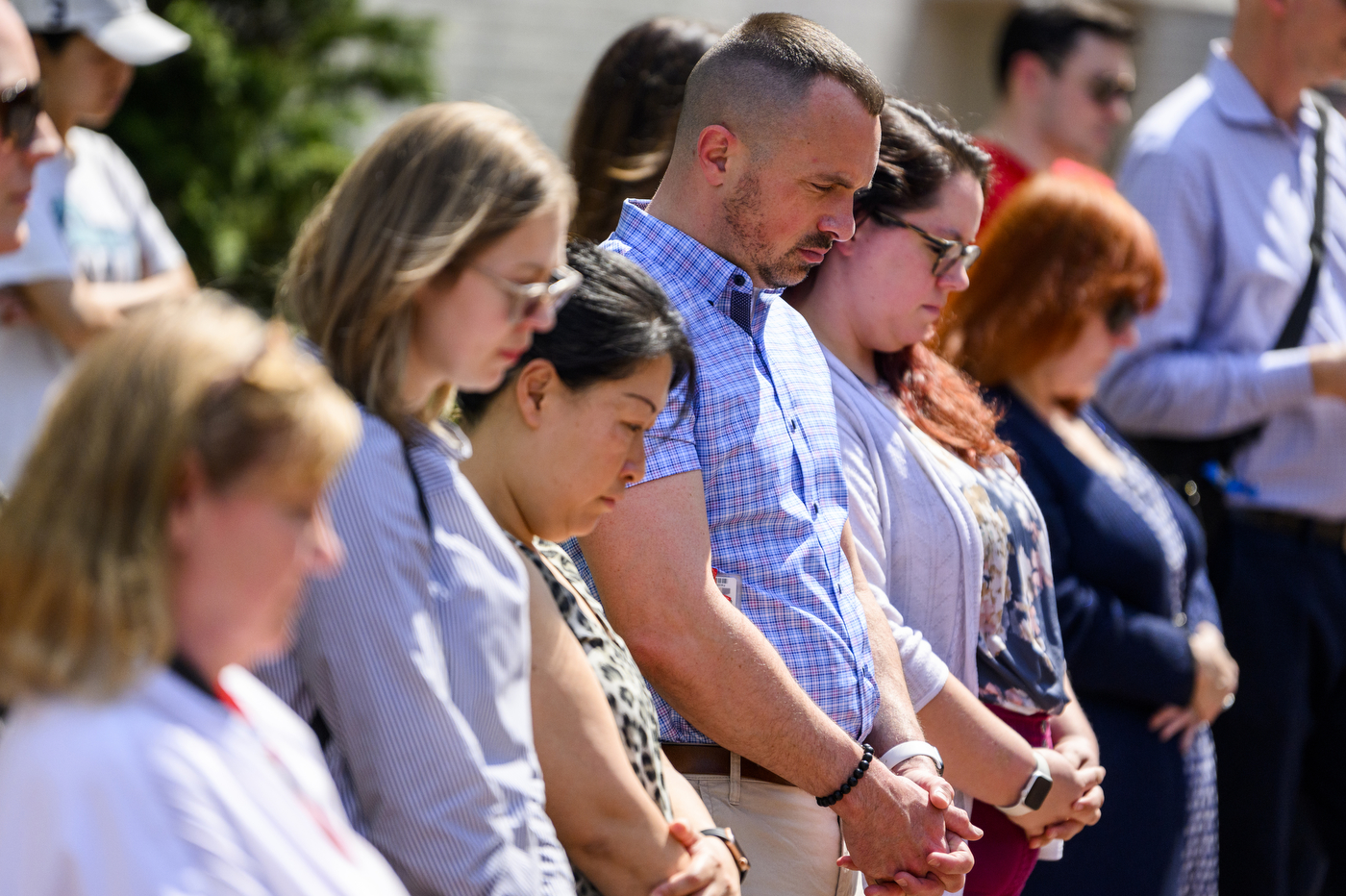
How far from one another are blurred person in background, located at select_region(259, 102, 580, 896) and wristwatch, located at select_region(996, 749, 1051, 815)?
1240 mm

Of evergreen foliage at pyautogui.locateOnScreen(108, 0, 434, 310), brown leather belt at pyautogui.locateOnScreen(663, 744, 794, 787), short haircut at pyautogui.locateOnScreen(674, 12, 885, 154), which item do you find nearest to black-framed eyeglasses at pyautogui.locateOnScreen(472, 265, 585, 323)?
short haircut at pyautogui.locateOnScreen(674, 12, 885, 154)

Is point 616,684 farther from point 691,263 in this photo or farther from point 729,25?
point 729,25

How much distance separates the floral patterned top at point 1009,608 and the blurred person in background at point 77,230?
1.91m

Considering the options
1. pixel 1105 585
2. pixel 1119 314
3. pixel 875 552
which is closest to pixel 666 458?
pixel 875 552

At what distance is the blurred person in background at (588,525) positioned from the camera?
5.90ft

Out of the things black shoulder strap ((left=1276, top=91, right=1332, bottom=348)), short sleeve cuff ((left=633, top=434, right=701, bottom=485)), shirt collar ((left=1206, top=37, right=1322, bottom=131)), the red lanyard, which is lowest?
black shoulder strap ((left=1276, top=91, right=1332, bottom=348))

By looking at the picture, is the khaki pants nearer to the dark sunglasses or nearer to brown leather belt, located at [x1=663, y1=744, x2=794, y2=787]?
brown leather belt, located at [x1=663, y1=744, x2=794, y2=787]

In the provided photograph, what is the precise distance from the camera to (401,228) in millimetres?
1593

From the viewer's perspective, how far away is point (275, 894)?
124cm

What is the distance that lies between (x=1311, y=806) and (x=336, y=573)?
346cm

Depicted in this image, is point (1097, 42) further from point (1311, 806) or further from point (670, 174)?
point (670, 174)

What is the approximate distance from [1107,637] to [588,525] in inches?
67.0

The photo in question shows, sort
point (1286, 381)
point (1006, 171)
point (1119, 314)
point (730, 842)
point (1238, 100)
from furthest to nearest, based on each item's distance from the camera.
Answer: point (1006, 171), point (1238, 100), point (1286, 381), point (1119, 314), point (730, 842)

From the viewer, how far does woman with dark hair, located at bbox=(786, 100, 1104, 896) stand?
8.61 feet
